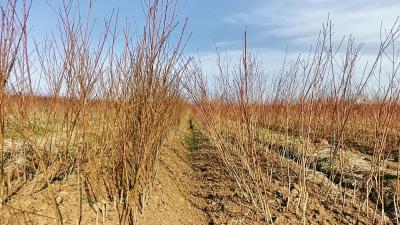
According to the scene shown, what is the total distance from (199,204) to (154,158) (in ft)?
3.07

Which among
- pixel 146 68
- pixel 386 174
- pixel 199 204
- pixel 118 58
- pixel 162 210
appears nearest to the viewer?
pixel 146 68

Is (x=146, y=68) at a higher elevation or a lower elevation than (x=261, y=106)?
higher

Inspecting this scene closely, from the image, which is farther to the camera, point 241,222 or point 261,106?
point 261,106

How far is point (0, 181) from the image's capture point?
Result: 10.1 ft

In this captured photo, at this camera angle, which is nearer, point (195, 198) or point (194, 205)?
point (194, 205)

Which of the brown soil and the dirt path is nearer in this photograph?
the brown soil

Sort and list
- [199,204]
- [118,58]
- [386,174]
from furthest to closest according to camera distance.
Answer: [386,174], [199,204], [118,58]

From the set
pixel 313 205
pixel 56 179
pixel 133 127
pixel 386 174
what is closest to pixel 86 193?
pixel 56 179

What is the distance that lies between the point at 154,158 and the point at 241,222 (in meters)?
0.96

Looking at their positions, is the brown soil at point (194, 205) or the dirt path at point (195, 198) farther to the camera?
the dirt path at point (195, 198)

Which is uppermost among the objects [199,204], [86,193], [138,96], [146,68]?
[146,68]

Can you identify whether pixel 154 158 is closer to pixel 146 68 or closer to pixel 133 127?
pixel 133 127

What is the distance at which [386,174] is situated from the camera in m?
5.49

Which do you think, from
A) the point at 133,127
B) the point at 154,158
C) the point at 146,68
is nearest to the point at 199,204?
the point at 154,158
